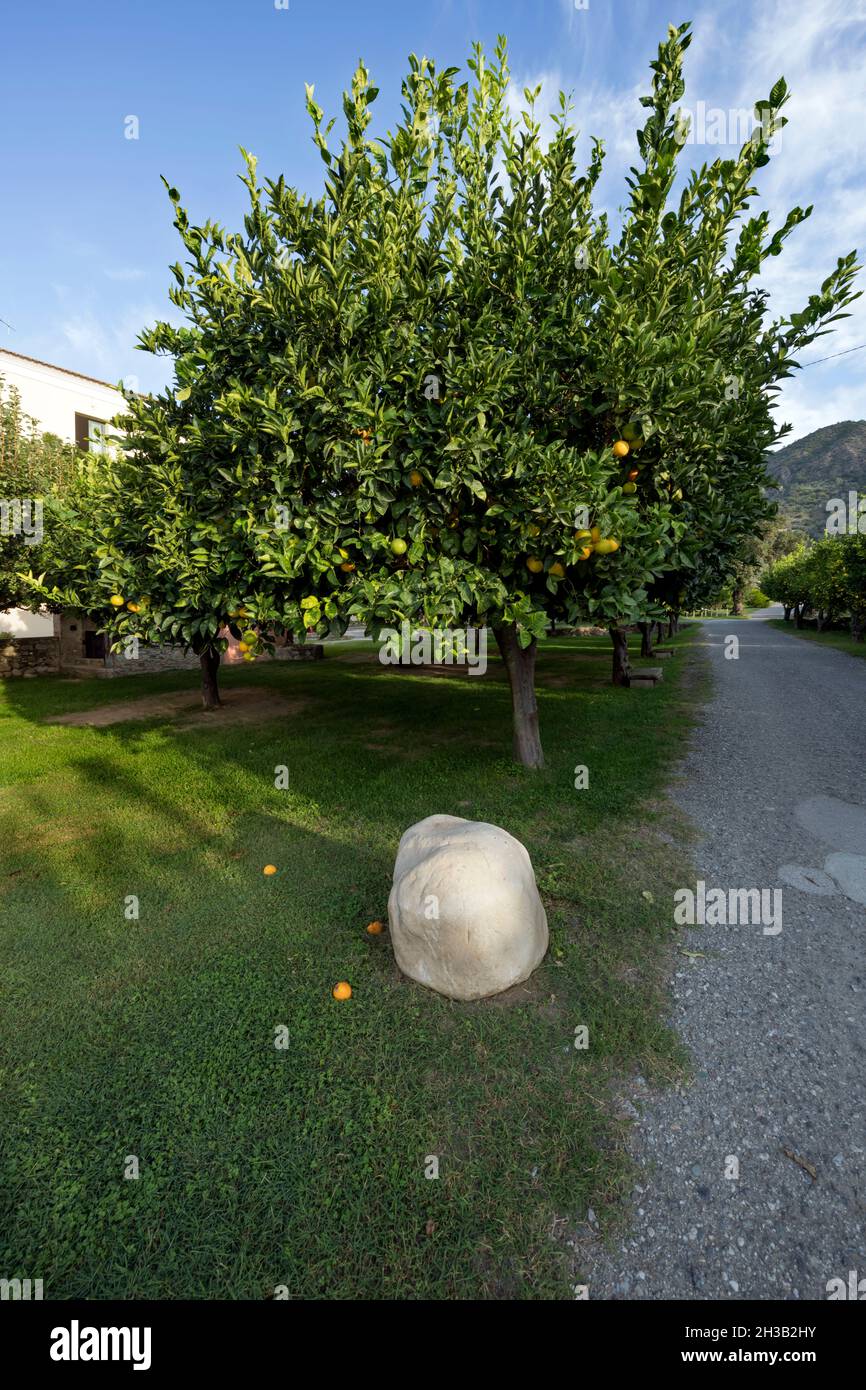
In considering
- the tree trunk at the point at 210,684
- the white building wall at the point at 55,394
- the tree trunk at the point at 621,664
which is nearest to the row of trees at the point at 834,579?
the tree trunk at the point at 621,664

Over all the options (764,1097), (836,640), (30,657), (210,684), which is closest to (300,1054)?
(764,1097)

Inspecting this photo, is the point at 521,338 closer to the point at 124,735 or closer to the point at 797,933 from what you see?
the point at 797,933

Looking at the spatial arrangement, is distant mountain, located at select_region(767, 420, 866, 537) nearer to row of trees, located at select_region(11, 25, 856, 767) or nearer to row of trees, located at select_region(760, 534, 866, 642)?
row of trees, located at select_region(760, 534, 866, 642)

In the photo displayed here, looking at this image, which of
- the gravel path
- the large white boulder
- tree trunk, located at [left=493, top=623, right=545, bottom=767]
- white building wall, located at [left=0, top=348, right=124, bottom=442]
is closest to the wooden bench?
tree trunk, located at [left=493, top=623, right=545, bottom=767]

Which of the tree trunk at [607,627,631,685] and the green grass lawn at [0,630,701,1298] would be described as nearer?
the green grass lawn at [0,630,701,1298]

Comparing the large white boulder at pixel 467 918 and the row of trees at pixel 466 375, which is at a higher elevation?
the row of trees at pixel 466 375

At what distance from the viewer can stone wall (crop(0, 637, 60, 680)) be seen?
23.7 metres

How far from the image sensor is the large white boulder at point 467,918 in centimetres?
443

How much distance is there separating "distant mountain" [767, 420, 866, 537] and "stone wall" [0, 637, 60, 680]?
135882mm

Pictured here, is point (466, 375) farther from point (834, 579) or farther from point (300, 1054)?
point (834, 579)

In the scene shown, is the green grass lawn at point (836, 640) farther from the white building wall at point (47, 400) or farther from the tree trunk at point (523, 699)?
the white building wall at point (47, 400)

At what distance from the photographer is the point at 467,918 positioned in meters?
4.41

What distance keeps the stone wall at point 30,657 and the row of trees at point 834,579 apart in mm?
40091
